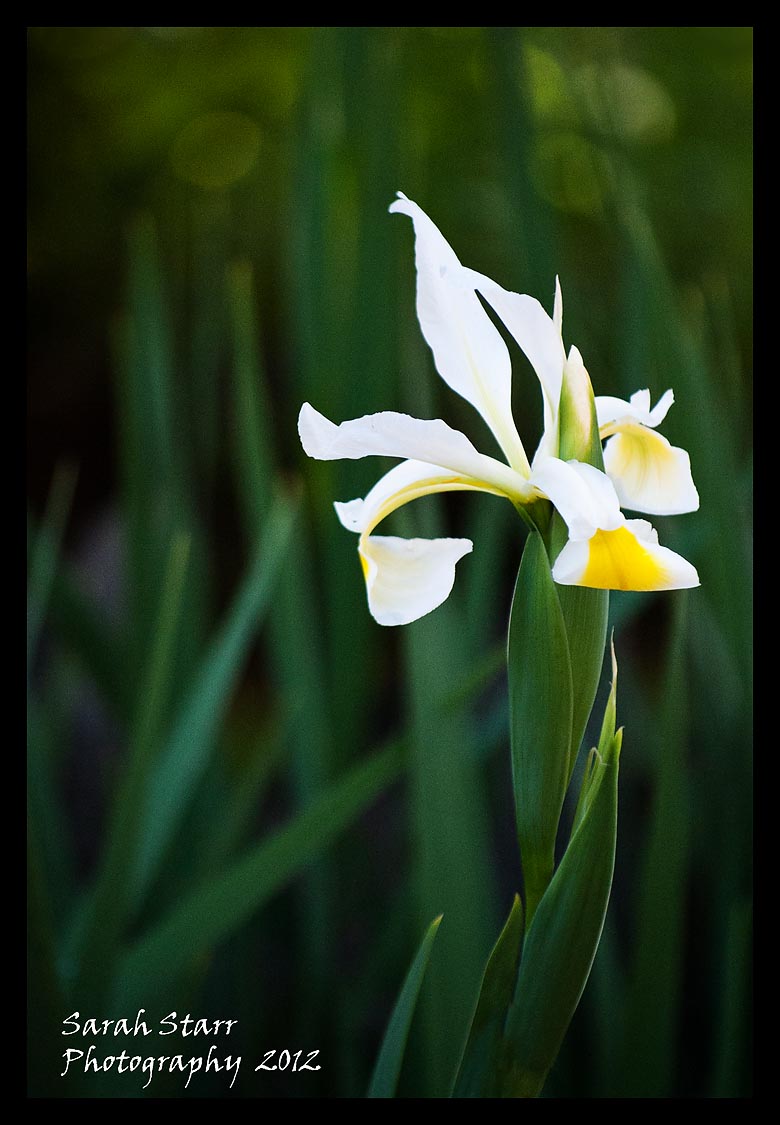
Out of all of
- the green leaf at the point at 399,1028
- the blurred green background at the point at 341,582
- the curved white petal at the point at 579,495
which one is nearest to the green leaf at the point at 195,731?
the blurred green background at the point at 341,582

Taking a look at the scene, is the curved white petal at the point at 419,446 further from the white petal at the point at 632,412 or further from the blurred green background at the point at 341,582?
the blurred green background at the point at 341,582

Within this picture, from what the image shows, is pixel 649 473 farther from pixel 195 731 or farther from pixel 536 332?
pixel 195 731

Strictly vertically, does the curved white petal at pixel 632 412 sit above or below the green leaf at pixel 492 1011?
above

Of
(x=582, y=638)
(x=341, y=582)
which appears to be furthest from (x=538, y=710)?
(x=341, y=582)

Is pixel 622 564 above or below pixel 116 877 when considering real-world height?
above

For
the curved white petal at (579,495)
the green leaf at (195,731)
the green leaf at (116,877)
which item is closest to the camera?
the curved white petal at (579,495)

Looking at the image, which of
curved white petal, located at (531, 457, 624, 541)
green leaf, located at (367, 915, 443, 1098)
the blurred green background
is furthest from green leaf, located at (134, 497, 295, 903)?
curved white petal, located at (531, 457, 624, 541)

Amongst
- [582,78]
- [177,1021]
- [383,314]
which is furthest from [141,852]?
[582,78]
